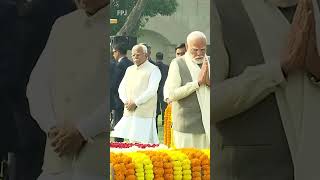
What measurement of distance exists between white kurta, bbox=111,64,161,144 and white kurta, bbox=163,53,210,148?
0.22 ft

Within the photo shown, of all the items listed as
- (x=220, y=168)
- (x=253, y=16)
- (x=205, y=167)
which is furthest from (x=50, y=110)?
(x=205, y=167)

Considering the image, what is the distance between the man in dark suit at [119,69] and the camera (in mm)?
2565

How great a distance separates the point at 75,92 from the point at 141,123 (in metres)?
0.99

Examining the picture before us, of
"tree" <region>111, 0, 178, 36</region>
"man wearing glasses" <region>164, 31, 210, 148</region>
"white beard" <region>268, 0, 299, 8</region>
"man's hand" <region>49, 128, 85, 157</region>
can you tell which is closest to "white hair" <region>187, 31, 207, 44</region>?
"man wearing glasses" <region>164, 31, 210, 148</region>

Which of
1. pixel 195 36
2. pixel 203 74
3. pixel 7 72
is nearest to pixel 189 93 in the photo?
pixel 203 74

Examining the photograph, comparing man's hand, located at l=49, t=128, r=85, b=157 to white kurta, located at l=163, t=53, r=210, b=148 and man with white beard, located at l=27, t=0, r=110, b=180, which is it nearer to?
man with white beard, located at l=27, t=0, r=110, b=180

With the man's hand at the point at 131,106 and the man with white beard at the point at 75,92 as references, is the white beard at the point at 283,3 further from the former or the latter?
the man's hand at the point at 131,106

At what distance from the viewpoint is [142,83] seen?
3.00m

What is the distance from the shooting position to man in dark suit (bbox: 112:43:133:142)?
2.57 m

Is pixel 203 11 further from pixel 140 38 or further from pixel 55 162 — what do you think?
pixel 55 162

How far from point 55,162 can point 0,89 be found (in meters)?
0.26

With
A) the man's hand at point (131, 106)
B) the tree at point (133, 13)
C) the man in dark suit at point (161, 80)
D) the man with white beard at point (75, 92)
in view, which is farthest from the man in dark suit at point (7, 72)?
the man's hand at point (131, 106)

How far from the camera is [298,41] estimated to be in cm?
188

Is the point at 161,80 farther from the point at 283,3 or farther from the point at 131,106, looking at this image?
the point at 283,3
